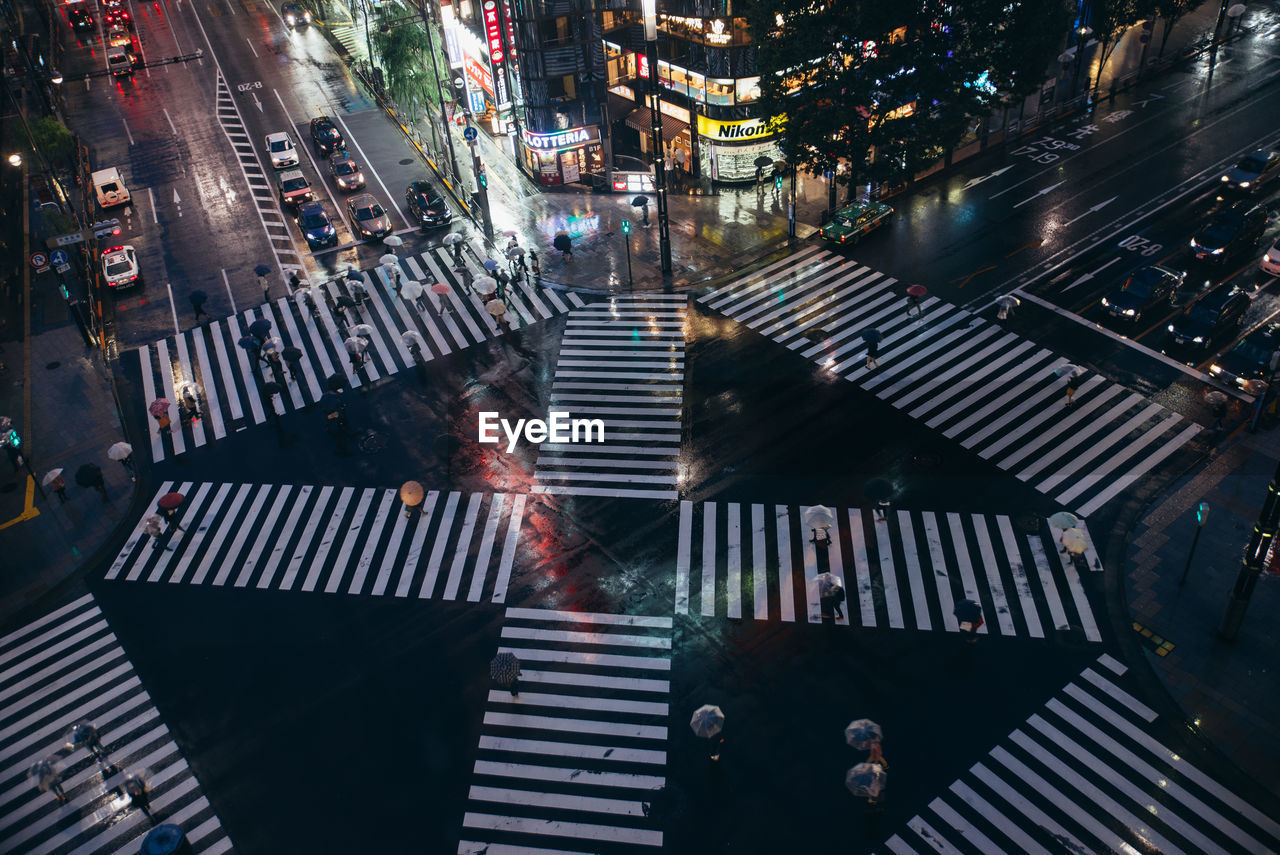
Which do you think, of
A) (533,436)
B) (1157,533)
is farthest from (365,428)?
(1157,533)

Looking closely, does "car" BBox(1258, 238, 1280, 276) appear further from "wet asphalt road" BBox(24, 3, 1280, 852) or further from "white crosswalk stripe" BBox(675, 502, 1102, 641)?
"white crosswalk stripe" BBox(675, 502, 1102, 641)

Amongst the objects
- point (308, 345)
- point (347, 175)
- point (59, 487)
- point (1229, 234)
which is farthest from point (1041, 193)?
point (59, 487)

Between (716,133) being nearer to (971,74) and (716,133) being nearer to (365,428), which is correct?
(971,74)

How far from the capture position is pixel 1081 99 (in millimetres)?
59406

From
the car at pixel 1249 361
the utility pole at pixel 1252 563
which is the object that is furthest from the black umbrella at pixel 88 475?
the car at pixel 1249 361

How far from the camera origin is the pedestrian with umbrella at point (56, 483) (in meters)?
35.8

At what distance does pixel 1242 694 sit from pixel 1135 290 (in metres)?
21.2

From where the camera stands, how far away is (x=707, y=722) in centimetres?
2391

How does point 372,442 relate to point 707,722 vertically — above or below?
below

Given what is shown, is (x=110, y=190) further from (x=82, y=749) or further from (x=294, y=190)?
(x=82, y=749)

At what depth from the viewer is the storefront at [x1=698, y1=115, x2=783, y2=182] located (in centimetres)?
5225

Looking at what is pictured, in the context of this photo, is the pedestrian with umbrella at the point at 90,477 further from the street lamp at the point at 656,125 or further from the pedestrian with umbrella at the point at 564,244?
the street lamp at the point at 656,125

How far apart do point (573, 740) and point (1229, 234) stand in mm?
39963

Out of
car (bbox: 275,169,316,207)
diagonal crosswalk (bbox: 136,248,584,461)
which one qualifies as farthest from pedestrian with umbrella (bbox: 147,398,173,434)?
car (bbox: 275,169,316,207)
